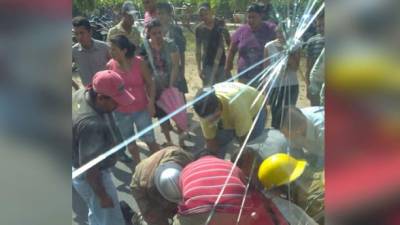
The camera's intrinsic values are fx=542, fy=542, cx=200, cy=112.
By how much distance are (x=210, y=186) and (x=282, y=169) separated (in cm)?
17

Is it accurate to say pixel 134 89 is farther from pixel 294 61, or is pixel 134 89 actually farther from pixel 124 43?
pixel 294 61

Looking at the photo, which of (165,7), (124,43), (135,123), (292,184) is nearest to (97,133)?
(135,123)

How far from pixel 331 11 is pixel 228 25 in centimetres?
44

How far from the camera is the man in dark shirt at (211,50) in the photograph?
3.30ft

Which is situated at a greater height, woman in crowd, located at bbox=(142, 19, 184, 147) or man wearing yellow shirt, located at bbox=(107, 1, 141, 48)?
man wearing yellow shirt, located at bbox=(107, 1, 141, 48)

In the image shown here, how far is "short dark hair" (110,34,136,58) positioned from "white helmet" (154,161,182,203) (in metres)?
0.23

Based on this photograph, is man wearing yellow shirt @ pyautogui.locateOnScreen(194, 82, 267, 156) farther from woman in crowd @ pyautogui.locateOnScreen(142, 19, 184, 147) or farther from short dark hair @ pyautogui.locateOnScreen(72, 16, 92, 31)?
short dark hair @ pyautogui.locateOnScreen(72, 16, 92, 31)

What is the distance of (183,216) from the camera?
3.55 feet

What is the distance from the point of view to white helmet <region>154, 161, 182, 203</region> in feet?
3.56

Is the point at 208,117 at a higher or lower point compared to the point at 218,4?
lower

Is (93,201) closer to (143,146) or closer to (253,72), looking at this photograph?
(143,146)

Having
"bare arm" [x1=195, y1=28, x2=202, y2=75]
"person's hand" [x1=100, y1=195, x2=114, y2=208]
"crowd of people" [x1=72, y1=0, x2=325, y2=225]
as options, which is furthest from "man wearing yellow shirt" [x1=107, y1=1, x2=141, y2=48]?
"person's hand" [x1=100, y1=195, x2=114, y2=208]

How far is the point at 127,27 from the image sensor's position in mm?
→ 1049

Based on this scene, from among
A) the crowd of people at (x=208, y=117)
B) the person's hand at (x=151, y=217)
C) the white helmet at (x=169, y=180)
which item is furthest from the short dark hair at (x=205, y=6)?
the person's hand at (x=151, y=217)
